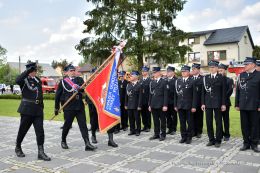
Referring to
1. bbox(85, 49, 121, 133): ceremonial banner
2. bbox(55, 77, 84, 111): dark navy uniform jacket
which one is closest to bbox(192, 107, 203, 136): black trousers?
bbox(85, 49, 121, 133): ceremonial banner

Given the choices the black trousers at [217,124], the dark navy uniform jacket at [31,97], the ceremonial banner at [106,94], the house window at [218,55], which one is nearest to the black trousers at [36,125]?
the dark navy uniform jacket at [31,97]

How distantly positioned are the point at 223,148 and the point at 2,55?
57.0 meters

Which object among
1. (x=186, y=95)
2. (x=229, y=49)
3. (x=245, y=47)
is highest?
(x=245, y=47)

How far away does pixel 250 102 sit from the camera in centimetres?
725

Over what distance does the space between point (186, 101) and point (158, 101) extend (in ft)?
2.80

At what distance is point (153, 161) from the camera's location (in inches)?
256

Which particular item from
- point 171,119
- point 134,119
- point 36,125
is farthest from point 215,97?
point 36,125

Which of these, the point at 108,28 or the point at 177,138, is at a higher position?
the point at 108,28

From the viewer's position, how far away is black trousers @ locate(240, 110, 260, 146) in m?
7.25

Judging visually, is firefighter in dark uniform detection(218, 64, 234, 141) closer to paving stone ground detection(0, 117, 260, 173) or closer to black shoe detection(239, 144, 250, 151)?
paving stone ground detection(0, 117, 260, 173)

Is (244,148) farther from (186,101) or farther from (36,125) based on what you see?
(36,125)

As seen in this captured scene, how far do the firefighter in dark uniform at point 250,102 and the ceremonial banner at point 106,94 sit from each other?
2.83m

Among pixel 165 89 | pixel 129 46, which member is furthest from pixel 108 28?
pixel 165 89

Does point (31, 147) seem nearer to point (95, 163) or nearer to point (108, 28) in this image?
point (95, 163)
